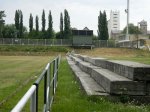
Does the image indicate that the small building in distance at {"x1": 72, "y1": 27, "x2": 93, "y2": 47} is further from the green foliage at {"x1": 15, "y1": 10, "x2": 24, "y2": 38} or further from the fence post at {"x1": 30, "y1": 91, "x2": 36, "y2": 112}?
the fence post at {"x1": 30, "y1": 91, "x2": 36, "y2": 112}

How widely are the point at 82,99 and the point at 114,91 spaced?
110 centimetres

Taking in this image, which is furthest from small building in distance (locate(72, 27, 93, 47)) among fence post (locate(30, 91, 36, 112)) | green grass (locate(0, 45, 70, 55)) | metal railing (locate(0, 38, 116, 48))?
fence post (locate(30, 91, 36, 112))

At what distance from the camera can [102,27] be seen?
12256 centimetres

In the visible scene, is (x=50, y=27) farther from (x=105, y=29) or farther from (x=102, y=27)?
(x=105, y=29)

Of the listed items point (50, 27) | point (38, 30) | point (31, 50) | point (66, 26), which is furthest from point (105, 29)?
point (31, 50)

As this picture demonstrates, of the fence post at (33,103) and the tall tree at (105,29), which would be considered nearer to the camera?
the fence post at (33,103)

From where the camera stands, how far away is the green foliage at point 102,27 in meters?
121

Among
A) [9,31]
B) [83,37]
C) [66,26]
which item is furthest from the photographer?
[9,31]

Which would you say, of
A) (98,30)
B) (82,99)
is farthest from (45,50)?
(82,99)

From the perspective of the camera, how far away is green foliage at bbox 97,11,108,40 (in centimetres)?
12069

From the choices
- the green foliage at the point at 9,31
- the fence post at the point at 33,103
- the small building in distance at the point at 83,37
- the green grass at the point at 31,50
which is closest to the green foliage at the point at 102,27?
the green foliage at the point at 9,31

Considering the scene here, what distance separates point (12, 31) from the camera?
128m

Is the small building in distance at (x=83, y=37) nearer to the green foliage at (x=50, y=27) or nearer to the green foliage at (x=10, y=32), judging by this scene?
the green foliage at (x=50, y=27)

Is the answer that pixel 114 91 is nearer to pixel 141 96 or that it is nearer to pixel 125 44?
pixel 141 96
